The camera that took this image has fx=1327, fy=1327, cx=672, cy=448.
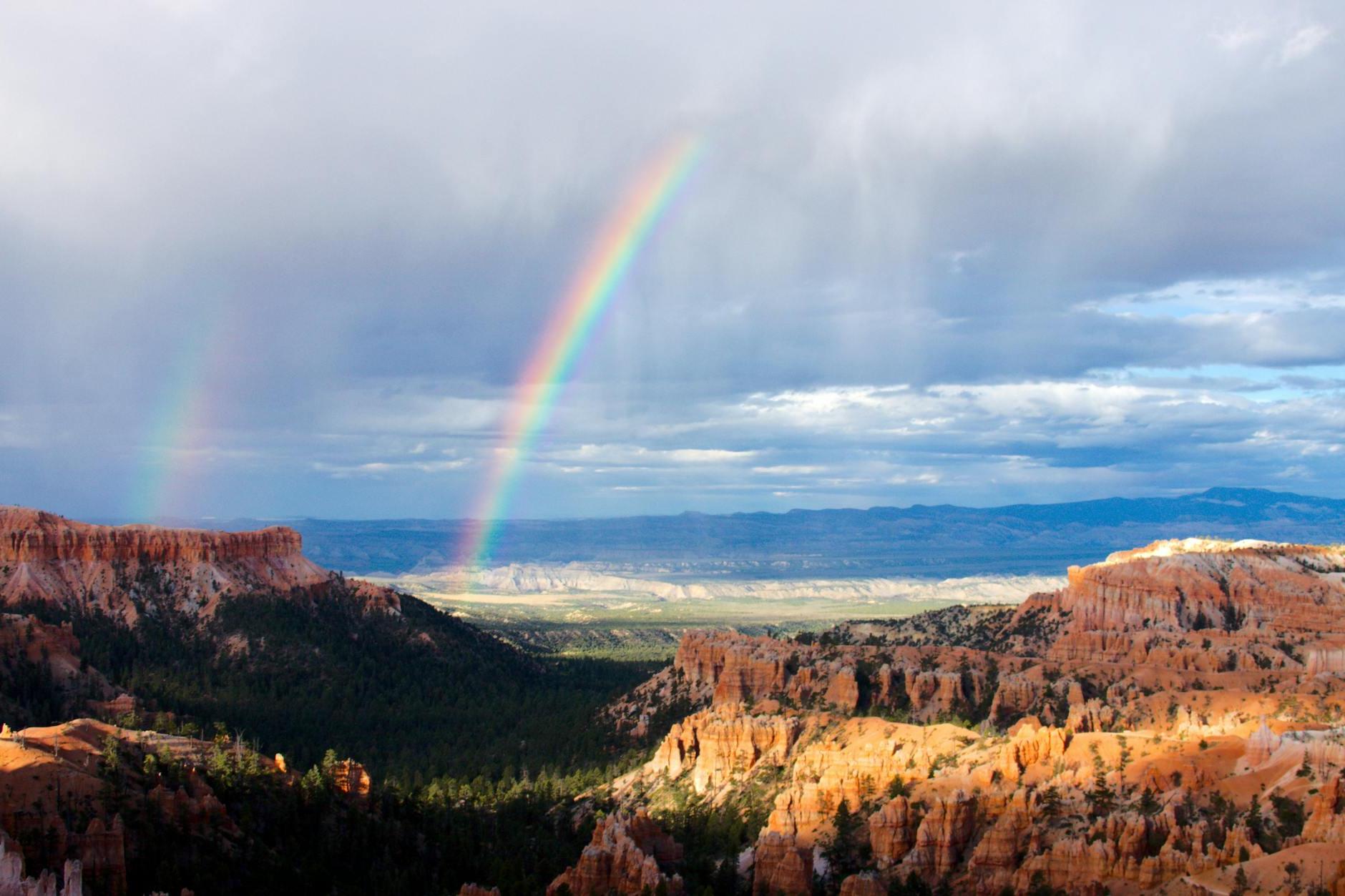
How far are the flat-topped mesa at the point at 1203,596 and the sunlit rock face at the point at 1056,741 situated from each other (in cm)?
38

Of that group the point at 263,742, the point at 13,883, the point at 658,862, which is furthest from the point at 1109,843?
the point at 263,742

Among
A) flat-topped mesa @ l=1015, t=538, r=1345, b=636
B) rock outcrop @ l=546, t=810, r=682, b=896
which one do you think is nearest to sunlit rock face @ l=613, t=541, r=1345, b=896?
flat-topped mesa @ l=1015, t=538, r=1345, b=636

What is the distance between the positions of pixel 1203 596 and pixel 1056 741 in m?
106

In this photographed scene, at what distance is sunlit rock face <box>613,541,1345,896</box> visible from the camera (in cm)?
7556

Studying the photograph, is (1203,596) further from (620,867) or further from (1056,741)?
(620,867)

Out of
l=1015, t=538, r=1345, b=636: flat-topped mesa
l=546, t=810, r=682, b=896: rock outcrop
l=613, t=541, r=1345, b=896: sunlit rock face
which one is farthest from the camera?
l=1015, t=538, r=1345, b=636: flat-topped mesa

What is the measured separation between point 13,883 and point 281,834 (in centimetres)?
2400

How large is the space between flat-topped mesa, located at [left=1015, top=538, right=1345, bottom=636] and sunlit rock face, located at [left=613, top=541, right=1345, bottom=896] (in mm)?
379

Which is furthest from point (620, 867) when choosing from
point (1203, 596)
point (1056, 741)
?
point (1203, 596)

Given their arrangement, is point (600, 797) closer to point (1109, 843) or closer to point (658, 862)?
point (658, 862)

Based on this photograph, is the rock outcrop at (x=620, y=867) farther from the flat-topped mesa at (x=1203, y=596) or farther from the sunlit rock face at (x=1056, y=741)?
the flat-topped mesa at (x=1203, y=596)

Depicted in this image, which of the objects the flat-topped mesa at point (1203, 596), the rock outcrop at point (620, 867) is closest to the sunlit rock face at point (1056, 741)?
the flat-topped mesa at point (1203, 596)

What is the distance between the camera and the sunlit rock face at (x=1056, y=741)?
248ft

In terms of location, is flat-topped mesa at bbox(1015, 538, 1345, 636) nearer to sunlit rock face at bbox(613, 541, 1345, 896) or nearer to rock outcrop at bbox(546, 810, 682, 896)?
sunlit rock face at bbox(613, 541, 1345, 896)
